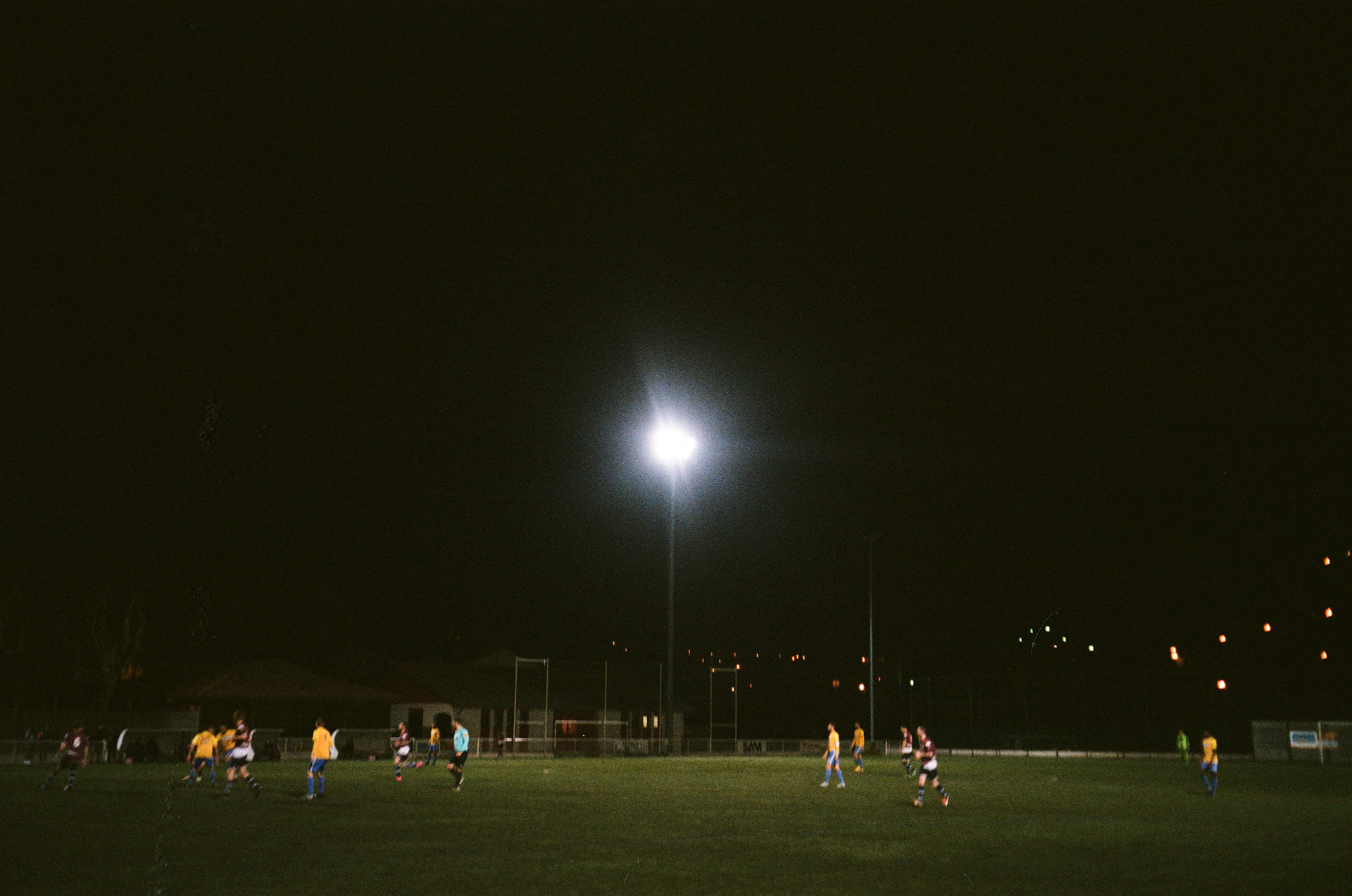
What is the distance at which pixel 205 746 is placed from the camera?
87.3 feet

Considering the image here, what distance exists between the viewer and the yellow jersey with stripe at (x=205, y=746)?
26.6 m

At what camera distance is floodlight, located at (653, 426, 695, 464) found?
4444cm

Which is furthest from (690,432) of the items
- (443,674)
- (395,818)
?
(443,674)

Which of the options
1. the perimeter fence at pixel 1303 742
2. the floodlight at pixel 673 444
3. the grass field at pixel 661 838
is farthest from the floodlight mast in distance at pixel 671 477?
Answer: the perimeter fence at pixel 1303 742

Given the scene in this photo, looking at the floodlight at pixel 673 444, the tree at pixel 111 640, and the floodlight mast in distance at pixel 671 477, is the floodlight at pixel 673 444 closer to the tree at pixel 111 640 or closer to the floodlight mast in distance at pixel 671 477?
the floodlight mast in distance at pixel 671 477

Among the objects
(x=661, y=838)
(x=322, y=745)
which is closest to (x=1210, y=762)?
(x=661, y=838)

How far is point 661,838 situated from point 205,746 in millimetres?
14264

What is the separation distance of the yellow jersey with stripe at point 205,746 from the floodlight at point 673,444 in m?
21.7

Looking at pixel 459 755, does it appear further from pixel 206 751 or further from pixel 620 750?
pixel 620 750

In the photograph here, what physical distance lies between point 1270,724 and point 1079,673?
1575 centimetres

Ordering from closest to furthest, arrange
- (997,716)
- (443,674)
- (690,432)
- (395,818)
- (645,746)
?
(395,818) → (690,432) → (645,746) → (443,674) → (997,716)

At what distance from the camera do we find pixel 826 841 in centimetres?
1709

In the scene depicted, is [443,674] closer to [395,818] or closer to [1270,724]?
[1270,724]

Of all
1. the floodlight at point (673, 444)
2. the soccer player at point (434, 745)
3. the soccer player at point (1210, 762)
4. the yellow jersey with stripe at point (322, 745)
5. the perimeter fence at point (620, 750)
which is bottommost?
the perimeter fence at point (620, 750)
